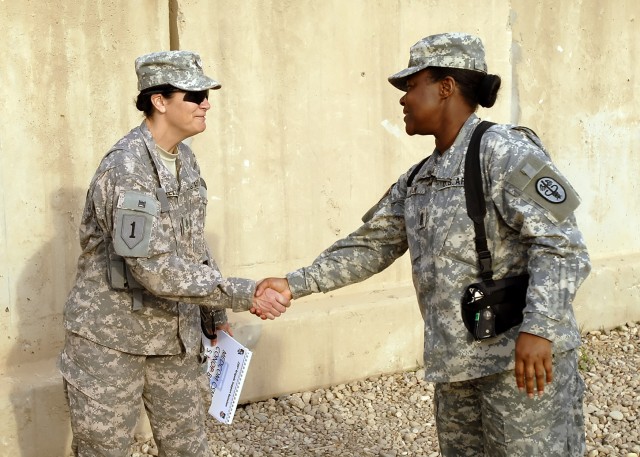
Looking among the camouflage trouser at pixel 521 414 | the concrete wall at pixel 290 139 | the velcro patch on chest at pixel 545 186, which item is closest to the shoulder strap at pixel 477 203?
the velcro patch on chest at pixel 545 186

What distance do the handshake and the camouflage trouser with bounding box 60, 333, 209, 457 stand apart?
0.37 metres

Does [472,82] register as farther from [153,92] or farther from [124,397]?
[124,397]

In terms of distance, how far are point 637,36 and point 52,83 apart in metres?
4.64

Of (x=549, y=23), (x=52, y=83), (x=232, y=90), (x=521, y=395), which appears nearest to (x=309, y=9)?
(x=232, y=90)

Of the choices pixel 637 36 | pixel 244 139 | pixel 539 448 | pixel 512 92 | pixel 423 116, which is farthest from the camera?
pixel 637 36

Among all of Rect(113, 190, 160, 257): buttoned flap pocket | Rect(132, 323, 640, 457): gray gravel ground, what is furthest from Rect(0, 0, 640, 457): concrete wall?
Rect(113, 190, 160, 257): buttoned flap pocket

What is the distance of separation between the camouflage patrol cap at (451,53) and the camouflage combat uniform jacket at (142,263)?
3.58ft

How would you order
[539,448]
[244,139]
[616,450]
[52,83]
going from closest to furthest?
1. [539,448]
2. [52,83]
3. [616,450]
4. [244,139]

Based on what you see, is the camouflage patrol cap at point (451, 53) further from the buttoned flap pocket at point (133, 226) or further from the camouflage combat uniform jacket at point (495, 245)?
the buttoned flap pocket at point (133, 226)

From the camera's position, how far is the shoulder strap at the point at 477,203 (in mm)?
3154

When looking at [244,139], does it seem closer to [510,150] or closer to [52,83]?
[52,83]

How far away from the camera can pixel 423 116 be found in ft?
11.1

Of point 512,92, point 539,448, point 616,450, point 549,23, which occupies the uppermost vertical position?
point 549,23

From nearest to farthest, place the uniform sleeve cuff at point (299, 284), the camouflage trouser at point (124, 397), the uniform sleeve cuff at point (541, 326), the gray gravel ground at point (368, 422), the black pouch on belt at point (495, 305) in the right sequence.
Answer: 1. the uniform sleeve cuff at point (541, 326)
2. the black pouch on belt at point (495, 305)
3. the camouflage trouser at point (124, 397)
4. the uniform sleeve cuff at point (299, 284)
5. the gray gravel ground at point (368, 422)
